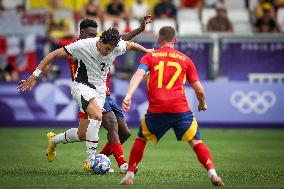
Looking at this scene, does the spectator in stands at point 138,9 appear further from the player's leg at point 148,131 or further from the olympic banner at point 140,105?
the player's leg at point 148,131

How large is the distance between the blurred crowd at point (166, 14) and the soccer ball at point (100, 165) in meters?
11.6

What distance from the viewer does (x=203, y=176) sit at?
42.1 ft

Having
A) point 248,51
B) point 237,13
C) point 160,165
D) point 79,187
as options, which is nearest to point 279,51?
point 248,51

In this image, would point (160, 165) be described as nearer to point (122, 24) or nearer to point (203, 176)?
point (203, 176)

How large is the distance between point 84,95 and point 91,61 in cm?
52

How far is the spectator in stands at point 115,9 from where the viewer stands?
85.7ft

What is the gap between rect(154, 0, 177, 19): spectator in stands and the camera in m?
26.2

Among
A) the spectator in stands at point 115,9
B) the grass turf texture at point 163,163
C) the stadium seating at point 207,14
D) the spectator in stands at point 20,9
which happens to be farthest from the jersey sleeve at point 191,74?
the stadium seating at point 207,14

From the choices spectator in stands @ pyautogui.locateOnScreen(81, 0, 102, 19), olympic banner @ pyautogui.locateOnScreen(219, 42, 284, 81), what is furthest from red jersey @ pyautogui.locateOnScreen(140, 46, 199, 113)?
spectator in stands @ pyautogui.locateOnScreen(81, 0, 102, 19)

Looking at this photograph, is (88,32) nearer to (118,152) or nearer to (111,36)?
A: (111,36)

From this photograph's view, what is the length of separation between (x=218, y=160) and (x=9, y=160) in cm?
367

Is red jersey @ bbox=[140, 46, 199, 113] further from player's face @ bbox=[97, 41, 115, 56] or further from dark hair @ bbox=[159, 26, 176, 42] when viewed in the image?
player's face @ bbox=[97, 41, 115, 56]

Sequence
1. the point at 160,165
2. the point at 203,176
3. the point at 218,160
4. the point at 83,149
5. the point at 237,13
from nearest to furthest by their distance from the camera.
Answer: the point at 203,176 → the point at 160,165 → the point at 218,160 → the point at 83,149 → the point at 237,13

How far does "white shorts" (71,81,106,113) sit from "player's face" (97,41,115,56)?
59cm
